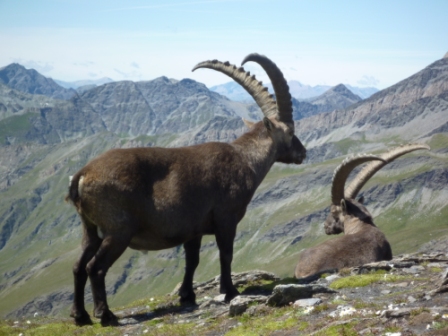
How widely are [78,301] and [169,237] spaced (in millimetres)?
3634

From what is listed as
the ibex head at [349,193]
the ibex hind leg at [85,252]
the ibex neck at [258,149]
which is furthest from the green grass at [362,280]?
the ibex head at [349,193]

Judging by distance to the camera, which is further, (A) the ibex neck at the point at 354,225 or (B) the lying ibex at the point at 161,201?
(A) the ibex neck at the point at 354,225

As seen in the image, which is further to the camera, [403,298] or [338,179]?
[338,179]

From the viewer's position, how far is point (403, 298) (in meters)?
14.1

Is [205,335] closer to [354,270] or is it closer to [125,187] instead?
[125,187]

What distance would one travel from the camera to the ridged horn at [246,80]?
2122 cm

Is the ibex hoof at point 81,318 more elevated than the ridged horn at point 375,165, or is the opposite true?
the ridged horn at point 375,165

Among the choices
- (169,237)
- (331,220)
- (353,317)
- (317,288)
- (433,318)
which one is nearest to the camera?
(433,318)

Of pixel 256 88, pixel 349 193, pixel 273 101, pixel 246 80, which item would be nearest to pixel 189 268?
pixel 273 101

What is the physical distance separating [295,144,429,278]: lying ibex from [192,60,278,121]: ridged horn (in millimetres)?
6427

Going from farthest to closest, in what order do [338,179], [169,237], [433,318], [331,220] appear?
1. [331,220]
2. [338,179]
3. [169,237]
4. [433,318]

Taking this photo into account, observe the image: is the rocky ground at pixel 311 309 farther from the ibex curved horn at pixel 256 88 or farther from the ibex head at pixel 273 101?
the ibex curved horn at pixel 256 88

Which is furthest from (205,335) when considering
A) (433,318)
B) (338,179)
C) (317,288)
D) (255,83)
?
(338,179)

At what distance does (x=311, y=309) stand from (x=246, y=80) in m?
9.98
